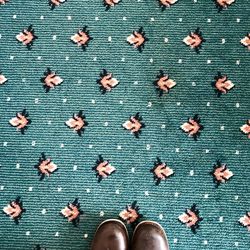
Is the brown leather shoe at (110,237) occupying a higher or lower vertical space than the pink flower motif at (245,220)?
lower

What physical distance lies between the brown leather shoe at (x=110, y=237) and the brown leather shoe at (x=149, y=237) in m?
0.04

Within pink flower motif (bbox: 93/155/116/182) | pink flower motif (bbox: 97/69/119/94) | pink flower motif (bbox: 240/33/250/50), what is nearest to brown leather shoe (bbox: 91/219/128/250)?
pink flower motif (bbox: 93/155/116/182)

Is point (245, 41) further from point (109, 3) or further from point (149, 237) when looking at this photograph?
point (149, 237)

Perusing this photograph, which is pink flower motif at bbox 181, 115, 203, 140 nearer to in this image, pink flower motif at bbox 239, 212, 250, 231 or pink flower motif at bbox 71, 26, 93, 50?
pink flower motif at bbox 239, 212, 250, 231

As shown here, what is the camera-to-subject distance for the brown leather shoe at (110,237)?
1.13m

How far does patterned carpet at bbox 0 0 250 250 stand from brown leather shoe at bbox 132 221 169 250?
0.02 meters

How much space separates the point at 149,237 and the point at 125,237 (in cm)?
7

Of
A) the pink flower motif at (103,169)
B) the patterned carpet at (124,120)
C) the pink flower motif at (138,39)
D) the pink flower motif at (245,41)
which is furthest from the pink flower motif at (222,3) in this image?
the pink flower motif at (103,169)

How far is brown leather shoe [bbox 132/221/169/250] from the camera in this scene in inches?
44.3

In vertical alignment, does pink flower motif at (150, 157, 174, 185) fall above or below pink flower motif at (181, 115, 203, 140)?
below

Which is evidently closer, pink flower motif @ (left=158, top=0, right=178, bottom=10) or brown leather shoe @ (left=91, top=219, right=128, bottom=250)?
brown leather shoe @ (left=91, top=219, right=128, bottom=250)

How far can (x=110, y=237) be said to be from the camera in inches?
44.7

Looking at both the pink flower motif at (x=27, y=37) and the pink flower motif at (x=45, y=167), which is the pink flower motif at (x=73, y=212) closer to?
the pink flower motif at (x=45, y=167)

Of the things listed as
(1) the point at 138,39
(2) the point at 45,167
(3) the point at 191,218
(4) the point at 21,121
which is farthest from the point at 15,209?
(1) the point at 138,39
